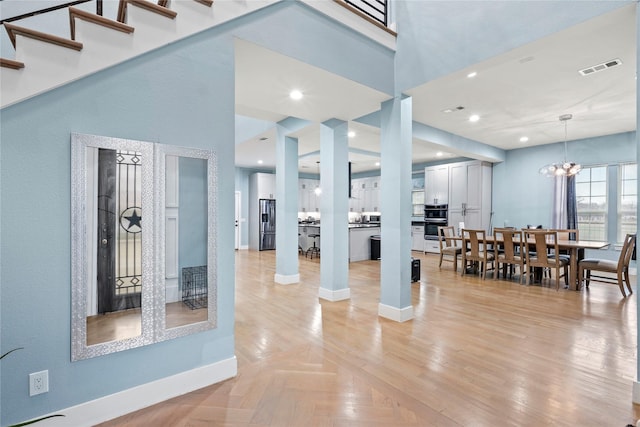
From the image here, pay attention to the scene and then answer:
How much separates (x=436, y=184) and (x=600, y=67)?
5917 mm

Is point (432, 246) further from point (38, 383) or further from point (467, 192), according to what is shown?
point (38, 383)

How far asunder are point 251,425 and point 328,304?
2.48m

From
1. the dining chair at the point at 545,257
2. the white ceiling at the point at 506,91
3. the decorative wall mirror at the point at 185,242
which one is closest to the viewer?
the decorative wall mirror at the point at 185,242

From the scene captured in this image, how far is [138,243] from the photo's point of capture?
6.64 ft

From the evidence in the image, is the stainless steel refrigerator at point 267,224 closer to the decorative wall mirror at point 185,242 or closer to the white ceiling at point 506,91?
the white ceiling at point 506,91

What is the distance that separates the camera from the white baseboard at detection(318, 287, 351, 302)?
444cm

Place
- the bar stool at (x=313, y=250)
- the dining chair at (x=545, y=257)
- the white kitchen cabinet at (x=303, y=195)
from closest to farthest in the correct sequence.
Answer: the dining chair at (x=545, y=257)
the bar stool at (x=313, y=250)
the white kitchen cabinet at (x=303, y=195)

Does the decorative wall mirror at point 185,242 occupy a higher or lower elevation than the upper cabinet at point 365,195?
lower

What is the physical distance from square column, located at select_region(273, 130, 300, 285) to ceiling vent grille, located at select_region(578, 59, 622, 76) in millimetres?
4122

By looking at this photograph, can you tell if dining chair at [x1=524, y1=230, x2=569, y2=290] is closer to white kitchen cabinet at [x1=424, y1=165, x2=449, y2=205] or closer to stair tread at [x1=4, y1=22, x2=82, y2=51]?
white kitchen cabinet at [x1=424, y1=165, x2=449, y2=205]

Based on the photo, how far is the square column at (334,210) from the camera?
4.53 metres

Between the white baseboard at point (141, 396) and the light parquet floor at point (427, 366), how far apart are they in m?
0.05

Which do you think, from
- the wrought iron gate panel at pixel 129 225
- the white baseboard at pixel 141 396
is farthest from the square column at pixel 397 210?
the wrought iron gate panel at pixel 129 225

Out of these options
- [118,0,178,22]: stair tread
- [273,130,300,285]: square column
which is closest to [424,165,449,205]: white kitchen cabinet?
[273,130,300,285]: square column
